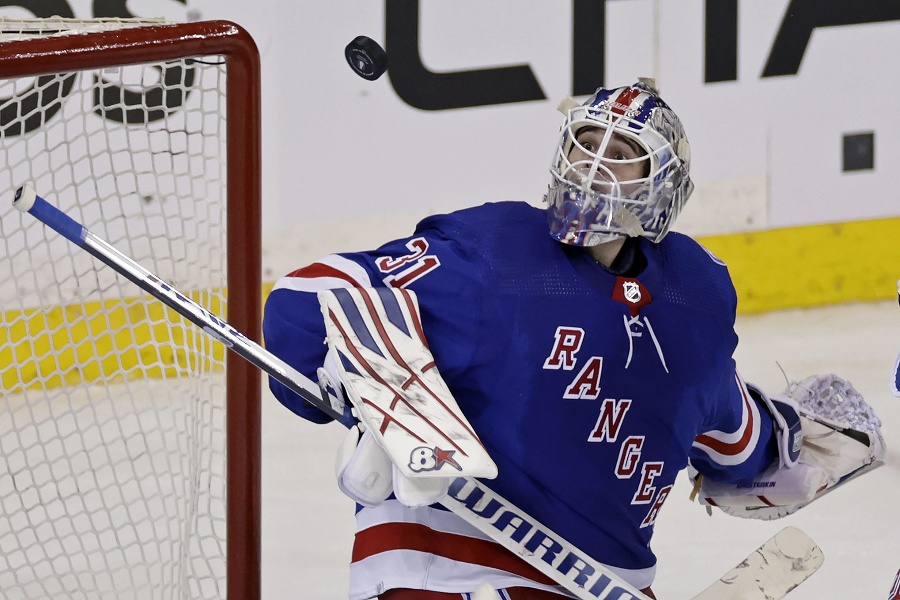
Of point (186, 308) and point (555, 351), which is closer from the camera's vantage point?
point (186, 308)

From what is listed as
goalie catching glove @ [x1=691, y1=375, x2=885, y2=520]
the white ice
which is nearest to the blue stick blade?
goalie catching glove @ [x1=691, y1=375, x2=885, y2=520]

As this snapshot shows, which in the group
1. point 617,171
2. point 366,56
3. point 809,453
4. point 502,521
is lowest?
point 809,453

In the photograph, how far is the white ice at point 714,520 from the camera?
324 cm

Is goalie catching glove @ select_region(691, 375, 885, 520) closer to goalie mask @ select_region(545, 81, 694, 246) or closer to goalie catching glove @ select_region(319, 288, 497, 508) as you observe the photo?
goalie mask @ select_region(545, 81, 694, 246)

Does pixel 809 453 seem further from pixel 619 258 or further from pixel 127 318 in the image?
pixel 127 318

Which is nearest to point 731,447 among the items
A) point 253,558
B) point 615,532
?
point 615,532

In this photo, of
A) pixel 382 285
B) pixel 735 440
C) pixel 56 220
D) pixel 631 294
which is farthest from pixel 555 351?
pixel 56 220

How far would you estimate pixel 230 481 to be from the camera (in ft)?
7.67

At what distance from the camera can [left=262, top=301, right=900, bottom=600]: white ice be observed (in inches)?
128

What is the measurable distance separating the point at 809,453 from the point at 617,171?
73 cm

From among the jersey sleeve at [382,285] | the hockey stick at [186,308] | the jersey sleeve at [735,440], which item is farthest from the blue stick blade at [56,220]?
the jersey sleeve at [735,440]

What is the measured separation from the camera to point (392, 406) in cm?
189

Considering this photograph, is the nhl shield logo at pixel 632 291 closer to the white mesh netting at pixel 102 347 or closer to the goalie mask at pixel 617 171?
the goalie mask at pixel 617 171

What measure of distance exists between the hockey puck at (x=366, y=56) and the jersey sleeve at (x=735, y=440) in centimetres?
72
